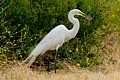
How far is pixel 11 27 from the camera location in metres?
10.8

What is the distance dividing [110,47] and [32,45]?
→ 10.3 ft

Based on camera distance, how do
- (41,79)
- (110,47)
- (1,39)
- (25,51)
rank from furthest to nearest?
(110,47), (25,51), (1,39), (41,79)

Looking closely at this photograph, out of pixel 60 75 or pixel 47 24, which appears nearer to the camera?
Answer: pixel 60 75

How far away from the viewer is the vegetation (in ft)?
35.1

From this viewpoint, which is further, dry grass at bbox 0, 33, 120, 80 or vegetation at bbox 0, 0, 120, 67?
vegetation at bbox 0, 0, 120, 67

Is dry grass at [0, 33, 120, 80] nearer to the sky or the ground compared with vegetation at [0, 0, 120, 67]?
nearer to the ground

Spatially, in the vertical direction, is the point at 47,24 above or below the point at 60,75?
above

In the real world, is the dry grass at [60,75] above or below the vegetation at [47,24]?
below

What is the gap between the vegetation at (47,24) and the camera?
10695 mm

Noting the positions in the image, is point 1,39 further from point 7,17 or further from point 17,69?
point 17,69

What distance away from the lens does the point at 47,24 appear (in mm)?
11188

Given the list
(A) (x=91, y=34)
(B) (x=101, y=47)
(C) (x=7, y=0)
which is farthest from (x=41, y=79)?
(B) (x=101, y=47)

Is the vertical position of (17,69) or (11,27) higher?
(11,27)

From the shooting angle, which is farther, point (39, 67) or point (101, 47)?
point (101, 47)
